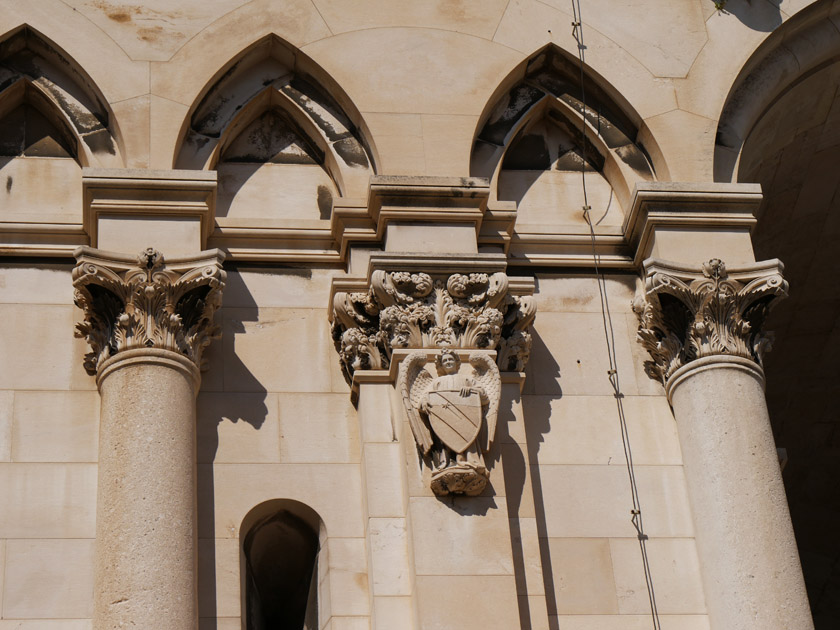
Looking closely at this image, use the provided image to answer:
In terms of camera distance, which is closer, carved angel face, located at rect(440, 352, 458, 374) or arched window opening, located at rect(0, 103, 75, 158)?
carved angel face, located at rect(440, 352, 458, 374)

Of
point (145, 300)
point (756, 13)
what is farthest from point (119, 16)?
point (756, 13)

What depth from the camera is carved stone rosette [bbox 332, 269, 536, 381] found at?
14.4 meters

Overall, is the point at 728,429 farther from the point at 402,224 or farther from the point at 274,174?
the point at 274,174

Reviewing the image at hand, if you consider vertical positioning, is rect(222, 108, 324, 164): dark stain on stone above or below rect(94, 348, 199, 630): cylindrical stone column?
above

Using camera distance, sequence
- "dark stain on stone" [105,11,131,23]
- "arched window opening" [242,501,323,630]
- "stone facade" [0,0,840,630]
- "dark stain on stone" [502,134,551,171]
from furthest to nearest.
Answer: "dark stain on stone" [502,134,551,171], "dark stain on stone" [105,11,131,23], "arched window opening" [242,501,323,630], "stone facade" [0,0,840,630]

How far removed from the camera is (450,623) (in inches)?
519

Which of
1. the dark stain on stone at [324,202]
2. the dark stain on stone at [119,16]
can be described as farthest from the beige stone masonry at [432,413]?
the dark stain on stone at [119,16]

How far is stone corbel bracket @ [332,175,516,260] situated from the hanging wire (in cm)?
126

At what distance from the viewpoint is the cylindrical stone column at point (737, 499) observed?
13695 mm

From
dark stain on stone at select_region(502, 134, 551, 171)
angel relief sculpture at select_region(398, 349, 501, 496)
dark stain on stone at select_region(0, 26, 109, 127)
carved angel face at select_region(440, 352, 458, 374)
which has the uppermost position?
dark stain on stone at select_region(0, 26, 109, 127)

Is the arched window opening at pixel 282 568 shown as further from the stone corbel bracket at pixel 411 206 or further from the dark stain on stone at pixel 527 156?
the dark stain on stone at pixel 527 156

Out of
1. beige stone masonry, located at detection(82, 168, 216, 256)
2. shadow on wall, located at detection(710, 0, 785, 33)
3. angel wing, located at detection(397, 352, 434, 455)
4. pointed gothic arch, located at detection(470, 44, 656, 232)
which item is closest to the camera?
angel wing, located at detection(397, 352, 434, 455)

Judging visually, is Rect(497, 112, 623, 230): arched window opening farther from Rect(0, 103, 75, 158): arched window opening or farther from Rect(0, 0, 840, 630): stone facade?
Rect(0, 103, 75, 158): arched window opening

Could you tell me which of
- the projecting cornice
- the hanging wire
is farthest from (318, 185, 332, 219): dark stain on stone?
the hanging wire
